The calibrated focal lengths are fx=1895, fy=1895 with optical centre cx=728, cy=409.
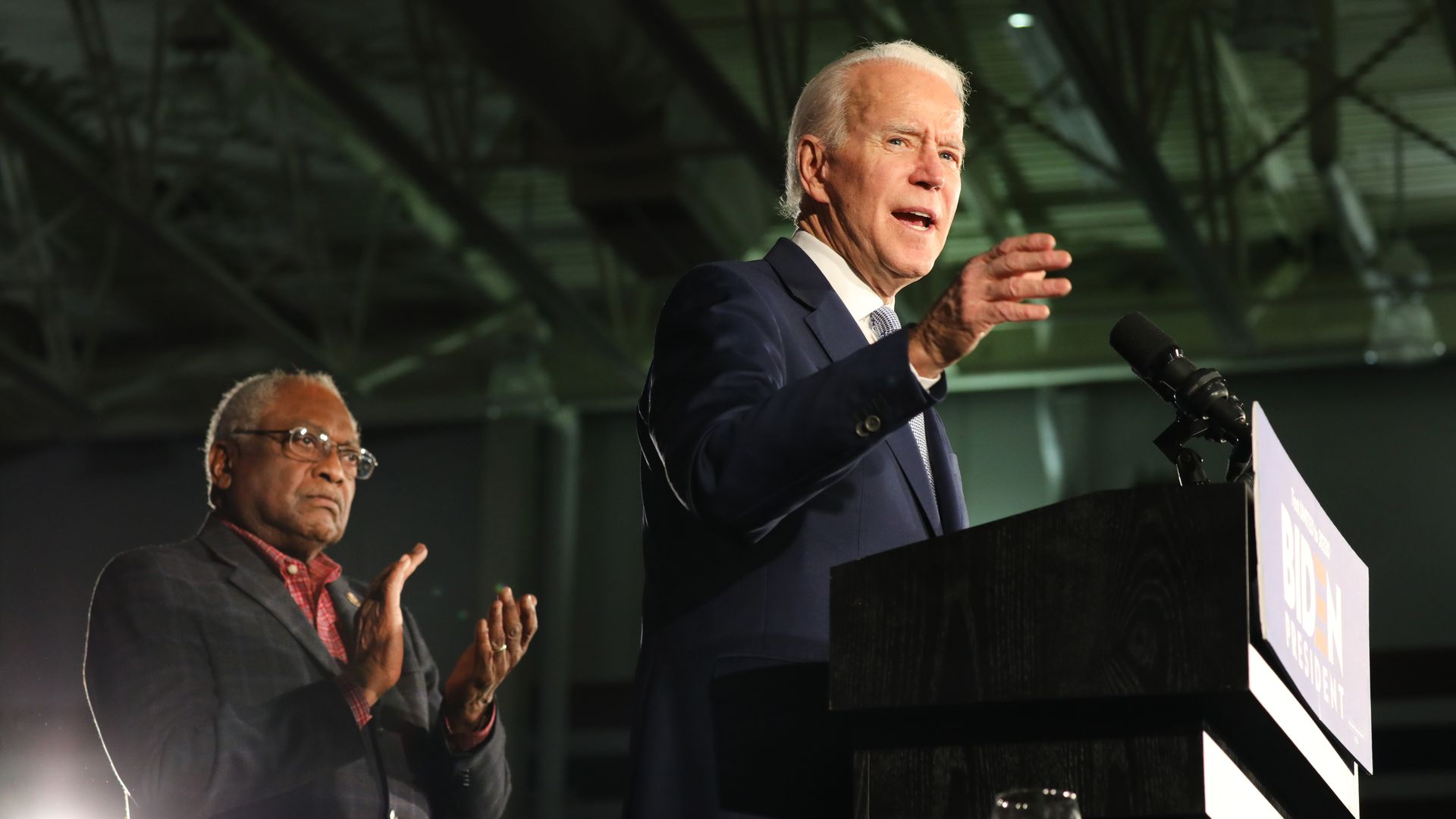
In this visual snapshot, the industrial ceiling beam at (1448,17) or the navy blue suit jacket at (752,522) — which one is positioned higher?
the industrial ceiling beam at (1448,17)

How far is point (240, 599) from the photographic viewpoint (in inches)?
107

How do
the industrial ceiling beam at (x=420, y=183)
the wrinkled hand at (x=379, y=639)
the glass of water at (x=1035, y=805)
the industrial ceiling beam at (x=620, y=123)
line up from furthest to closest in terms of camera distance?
1. the industrial ceiling beam at (x=420, y=183)
2. the industrial ceiling beam at (x=620, y=123)
3. the wrinkled hand at (x=379, y=639)
4. the glass of water at (x=1035, y=805)

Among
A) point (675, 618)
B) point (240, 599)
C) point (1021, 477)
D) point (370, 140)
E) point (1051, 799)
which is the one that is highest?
point (370, 140)

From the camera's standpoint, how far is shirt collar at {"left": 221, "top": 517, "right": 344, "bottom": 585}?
9.37ft

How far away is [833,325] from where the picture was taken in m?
1.72

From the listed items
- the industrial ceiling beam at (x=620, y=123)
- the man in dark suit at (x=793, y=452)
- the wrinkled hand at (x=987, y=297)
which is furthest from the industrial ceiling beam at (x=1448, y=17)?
the wrinkled hand at (x=987, y=297)

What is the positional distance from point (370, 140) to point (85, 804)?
4.22 m

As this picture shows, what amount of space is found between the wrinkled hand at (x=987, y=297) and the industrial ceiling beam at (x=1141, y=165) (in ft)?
16.2

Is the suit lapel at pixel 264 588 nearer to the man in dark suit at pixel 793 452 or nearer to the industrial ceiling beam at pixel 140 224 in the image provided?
the man in dark suit at pixel 793 452

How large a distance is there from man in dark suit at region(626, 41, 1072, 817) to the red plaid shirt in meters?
1.10

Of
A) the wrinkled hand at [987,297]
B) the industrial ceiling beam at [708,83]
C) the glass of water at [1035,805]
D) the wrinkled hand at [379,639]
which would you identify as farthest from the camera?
the industrial ceiling beam at [708,83]

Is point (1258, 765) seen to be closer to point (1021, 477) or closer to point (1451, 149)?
→ point (1451, 149)

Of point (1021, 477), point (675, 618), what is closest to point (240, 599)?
point (675, 618)

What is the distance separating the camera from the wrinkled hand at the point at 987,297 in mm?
1361
